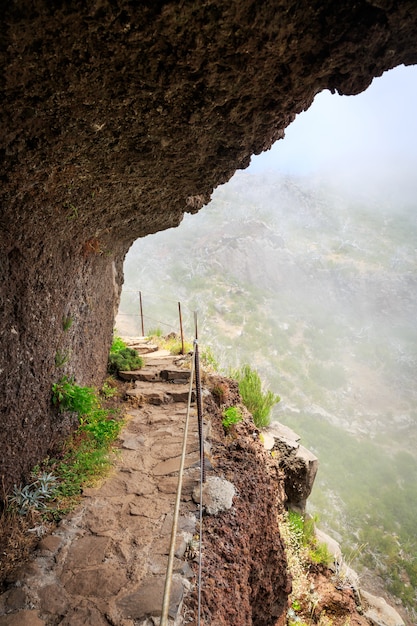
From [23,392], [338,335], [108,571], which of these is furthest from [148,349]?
[338,335]

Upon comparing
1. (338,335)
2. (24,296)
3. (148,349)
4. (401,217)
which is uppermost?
(401,217)

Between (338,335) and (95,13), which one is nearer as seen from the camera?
(95,13)

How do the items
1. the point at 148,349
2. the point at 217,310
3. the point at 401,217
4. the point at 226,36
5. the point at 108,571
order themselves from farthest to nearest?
the point at 401,217 → the point at 217,310 → the point at 148,349 → the point at 108,571 → the point at 226,36

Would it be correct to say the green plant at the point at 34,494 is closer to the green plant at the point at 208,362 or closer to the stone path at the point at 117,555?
the stone path at the point at 117,555

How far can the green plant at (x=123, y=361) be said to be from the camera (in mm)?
7254

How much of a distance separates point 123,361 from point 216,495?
159 inches

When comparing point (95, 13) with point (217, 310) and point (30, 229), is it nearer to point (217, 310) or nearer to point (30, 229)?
point (30, 229)

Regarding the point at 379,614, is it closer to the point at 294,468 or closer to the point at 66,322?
the point at 294,468

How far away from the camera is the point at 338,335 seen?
4062 cm

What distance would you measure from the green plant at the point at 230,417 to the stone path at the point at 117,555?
44.0 inches

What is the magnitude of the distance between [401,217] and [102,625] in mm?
67789

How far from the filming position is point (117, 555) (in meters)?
2.98

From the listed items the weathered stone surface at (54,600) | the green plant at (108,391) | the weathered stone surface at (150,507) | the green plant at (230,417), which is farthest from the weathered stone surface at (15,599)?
the green plant at (108,391)

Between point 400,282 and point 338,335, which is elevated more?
point 400,282
